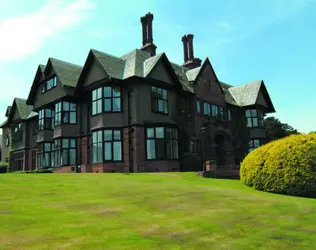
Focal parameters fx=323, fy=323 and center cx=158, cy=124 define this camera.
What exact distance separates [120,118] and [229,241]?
21938 mm

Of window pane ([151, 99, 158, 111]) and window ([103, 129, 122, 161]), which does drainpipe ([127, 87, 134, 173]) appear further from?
window pane ([151, 99, 158, 111])

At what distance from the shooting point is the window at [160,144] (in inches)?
1080

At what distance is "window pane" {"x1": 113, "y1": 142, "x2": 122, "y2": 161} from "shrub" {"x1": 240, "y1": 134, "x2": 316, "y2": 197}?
1287 cm

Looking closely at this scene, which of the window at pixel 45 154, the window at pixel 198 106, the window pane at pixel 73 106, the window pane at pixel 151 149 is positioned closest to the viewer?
the window pane at pixel 151 149

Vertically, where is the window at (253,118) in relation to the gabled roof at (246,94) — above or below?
below

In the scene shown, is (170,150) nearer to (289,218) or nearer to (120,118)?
(120,118)

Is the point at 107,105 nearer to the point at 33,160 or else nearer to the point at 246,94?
the point at 33,160

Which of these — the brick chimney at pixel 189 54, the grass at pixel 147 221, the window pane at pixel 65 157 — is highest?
the brick chimney at pixel 189 54

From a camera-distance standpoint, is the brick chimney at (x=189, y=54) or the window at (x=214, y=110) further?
the brick chimney at (x=189, y=54)

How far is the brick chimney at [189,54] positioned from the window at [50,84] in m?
17.7

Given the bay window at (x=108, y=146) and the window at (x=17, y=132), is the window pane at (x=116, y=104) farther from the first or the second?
the window at (x=17, y=132)

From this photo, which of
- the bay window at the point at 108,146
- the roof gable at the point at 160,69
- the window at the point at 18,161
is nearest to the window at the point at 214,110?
the roof gable at the point at 160,69

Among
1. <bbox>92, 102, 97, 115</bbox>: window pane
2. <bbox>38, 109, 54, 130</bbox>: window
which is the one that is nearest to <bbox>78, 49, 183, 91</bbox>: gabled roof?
<bbox>92, 102, 97, 115</bbox>: window pane

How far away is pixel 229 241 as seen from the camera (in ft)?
22.2
